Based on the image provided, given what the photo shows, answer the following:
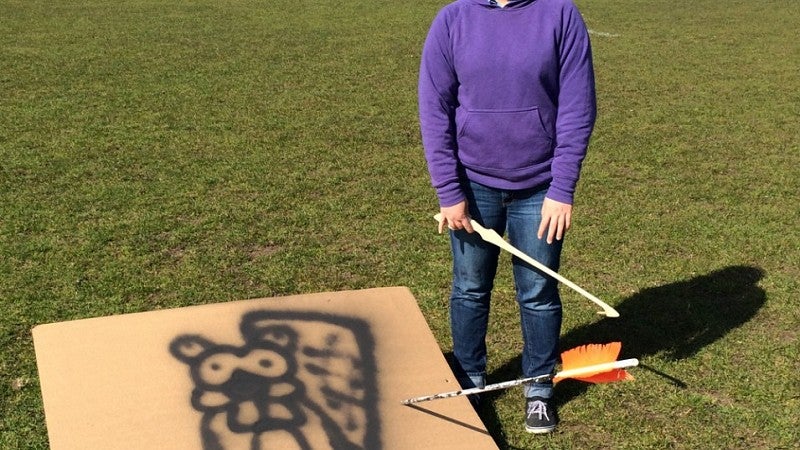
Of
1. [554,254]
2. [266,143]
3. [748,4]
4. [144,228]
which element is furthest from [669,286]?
[748,4]

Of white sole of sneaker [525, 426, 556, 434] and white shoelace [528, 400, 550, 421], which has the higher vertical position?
white shoelace [528, 400, 550, 421]

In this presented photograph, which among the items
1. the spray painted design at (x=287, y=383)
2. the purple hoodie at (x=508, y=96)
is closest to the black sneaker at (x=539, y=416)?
the spray painted design at (x=287, y=383)

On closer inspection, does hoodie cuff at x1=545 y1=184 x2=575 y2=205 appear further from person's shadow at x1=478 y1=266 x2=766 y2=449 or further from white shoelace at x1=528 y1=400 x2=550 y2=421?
person's shadow at x1=478 y1=266 x2=766 y2=449

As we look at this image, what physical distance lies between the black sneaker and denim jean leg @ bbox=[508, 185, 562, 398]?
25 millimetres

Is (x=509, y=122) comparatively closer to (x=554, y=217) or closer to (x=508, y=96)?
(x=508, y=96)

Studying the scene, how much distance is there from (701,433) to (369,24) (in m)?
9.63

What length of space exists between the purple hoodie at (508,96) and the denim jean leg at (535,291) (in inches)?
4.1

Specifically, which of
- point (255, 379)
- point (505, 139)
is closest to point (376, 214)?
point (255, 379)

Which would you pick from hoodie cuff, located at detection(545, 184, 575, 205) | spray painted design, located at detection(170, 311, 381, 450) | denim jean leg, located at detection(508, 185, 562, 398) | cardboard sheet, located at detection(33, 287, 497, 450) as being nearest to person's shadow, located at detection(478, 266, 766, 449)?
denim jean leg, located at detection(508, 185, 562, 398)

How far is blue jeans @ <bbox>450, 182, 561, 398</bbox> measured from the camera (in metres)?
2.85

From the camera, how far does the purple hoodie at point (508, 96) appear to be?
261 cm

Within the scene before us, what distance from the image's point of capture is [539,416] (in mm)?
3104

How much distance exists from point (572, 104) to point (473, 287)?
734 mm

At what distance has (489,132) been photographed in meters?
2.72
